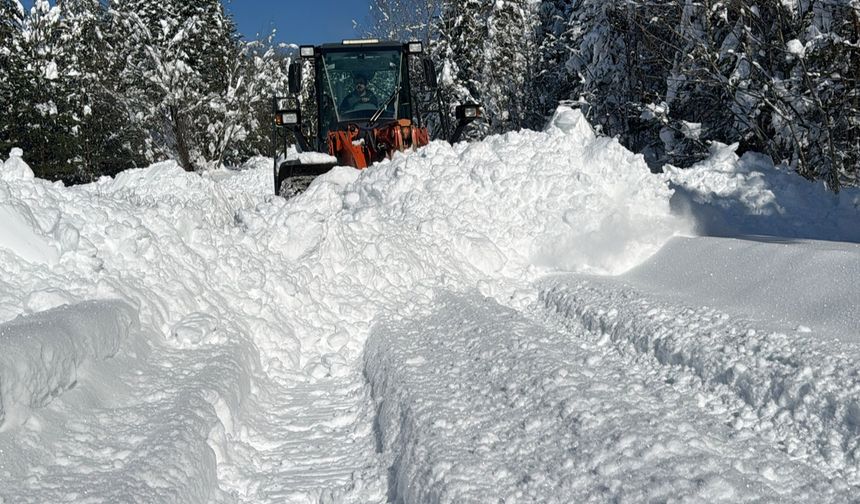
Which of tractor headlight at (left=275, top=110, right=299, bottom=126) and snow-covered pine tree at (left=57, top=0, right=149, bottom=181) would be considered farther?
snow-covered pine tree at (left=57, top=0, right=149, bottom=181)

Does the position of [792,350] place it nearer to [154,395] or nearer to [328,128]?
[154,395]

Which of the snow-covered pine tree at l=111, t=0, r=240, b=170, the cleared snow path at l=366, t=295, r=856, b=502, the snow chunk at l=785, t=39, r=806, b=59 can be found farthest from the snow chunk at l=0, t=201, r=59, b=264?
the snow-covered pine tree at l=111, t=0, r=240, b=170

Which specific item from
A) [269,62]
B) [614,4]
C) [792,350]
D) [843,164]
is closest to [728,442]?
[792,350]

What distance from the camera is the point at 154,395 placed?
371cm

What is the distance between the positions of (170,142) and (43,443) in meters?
26.6

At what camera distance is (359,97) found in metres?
10.8

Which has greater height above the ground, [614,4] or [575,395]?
[614,4]

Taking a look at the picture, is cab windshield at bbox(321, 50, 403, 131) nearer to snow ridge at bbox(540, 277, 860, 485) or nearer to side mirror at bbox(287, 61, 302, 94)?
side mirror at bbox(287, 61, 302, 94)

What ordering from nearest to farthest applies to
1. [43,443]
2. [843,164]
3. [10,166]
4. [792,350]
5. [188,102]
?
[43,443] < [792,350] < [10,166] < [843,164] < [188,102]

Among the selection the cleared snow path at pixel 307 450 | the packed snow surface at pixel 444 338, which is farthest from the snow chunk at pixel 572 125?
the cleared snow path at pixel 307 450

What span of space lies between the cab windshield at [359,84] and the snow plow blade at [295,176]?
1.54 metres

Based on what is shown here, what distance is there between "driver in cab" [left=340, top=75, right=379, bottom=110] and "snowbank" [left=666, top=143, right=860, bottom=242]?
4.37 meters

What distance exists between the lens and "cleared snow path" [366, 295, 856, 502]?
284cm

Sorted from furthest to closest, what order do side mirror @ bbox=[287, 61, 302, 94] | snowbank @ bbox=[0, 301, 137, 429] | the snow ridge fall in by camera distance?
side mirror @ bbox=[287, 61, 302, 94] < the snow ridge < snowbank @ bbox=[0, 301, 137, 429]
